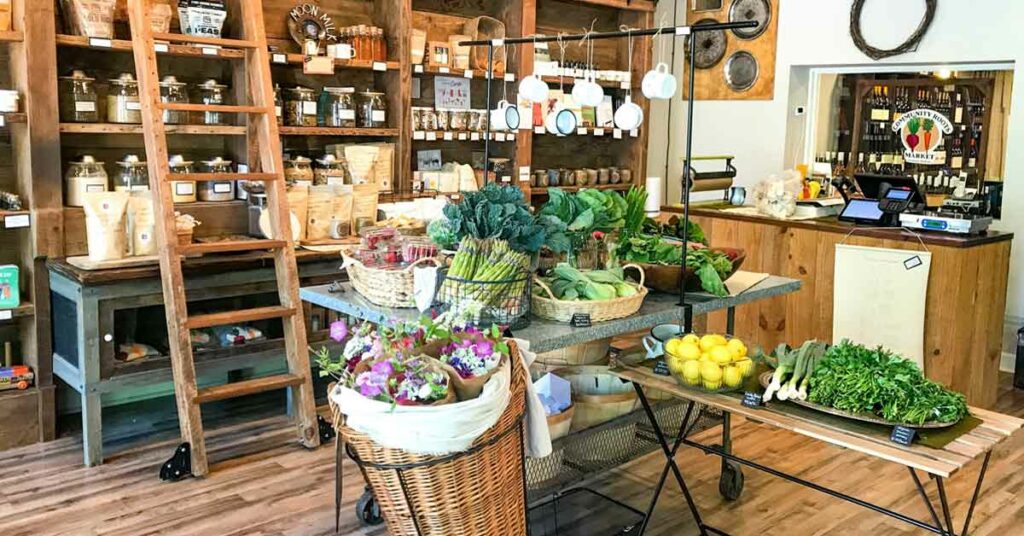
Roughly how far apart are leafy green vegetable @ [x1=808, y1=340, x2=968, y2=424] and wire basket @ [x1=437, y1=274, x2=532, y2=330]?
0.88 m

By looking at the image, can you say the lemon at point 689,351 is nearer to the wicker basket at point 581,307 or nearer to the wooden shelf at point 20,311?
the wicker basket at point 581,307

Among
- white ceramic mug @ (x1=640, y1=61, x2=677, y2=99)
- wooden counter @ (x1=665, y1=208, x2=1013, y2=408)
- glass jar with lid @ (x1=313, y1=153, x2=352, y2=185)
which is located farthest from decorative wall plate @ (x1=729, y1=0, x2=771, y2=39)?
white ceramic mug @ (x1=640, y1=61, x2=677, y2=99)

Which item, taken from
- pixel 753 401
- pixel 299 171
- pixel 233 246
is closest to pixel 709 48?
pixel 299 171

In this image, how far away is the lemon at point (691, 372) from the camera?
2736 mm

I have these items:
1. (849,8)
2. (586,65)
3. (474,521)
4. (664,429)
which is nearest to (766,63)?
(849,8)

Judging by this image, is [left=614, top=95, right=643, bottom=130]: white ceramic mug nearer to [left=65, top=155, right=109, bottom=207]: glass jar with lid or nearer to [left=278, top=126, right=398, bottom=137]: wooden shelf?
[left=278, top=126, right=398, bottom=137]: wooden shelf

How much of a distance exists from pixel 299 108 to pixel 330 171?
0.35m

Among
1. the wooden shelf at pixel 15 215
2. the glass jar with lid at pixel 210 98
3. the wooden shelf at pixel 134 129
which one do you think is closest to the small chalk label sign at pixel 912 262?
the wooden shelf at pixel 134 129

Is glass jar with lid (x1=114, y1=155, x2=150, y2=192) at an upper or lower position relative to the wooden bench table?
upper

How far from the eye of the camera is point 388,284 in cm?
298

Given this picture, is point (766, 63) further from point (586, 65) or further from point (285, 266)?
point (285, 266)

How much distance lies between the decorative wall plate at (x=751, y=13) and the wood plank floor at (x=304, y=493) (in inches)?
124

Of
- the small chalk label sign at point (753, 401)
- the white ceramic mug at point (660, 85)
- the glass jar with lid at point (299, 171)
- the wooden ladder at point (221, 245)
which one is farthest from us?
the glass jar with lid at point (299, 171)

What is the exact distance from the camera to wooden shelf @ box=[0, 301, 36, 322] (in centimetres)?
394
